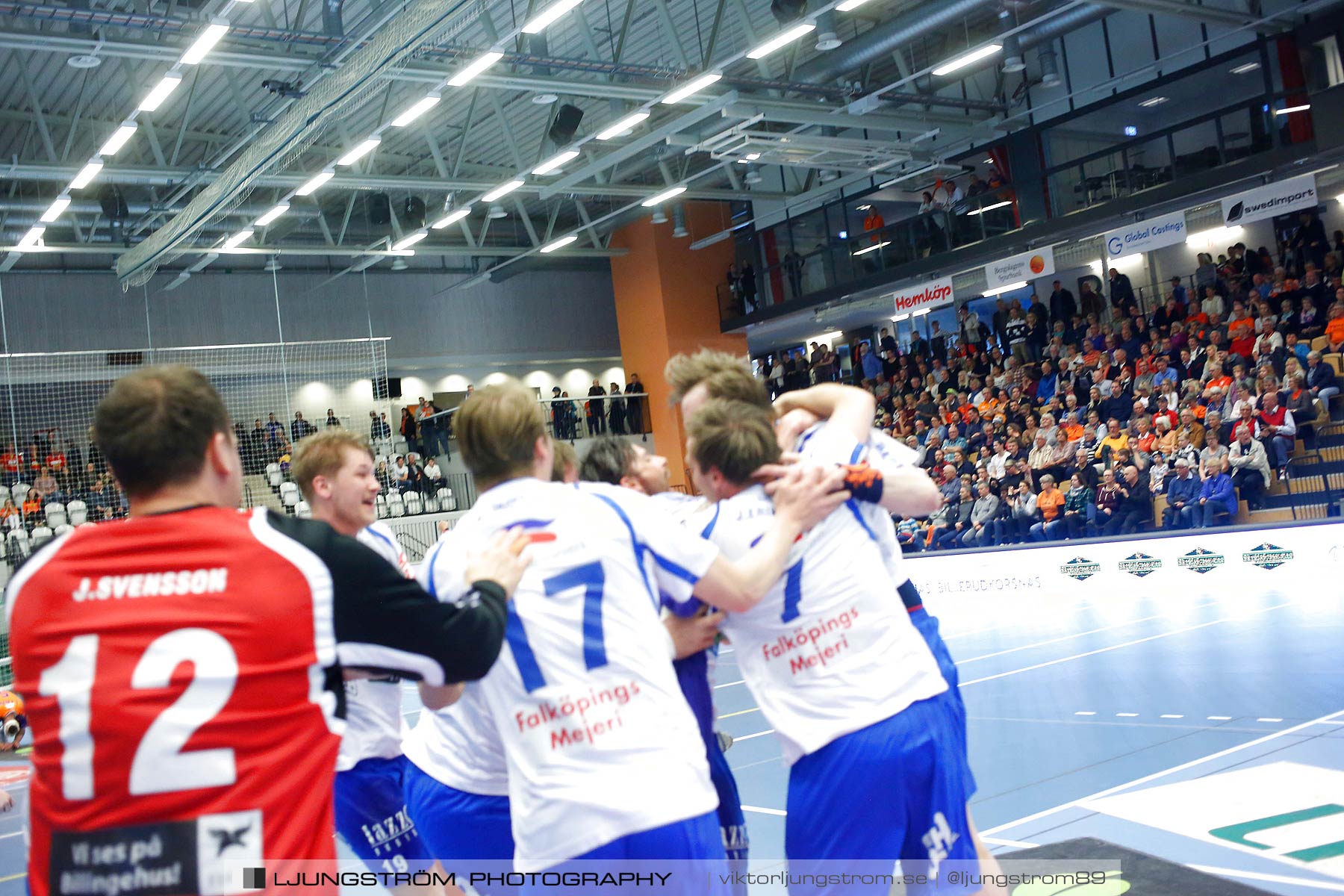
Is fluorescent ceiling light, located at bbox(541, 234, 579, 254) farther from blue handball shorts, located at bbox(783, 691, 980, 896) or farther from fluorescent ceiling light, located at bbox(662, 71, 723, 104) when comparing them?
blue handball shorts, located at bbox(783, 691, 980, 896)

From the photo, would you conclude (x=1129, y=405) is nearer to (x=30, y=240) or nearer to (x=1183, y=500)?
(x=1183, y=500)

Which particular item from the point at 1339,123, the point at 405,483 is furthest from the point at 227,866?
the point at 405,483

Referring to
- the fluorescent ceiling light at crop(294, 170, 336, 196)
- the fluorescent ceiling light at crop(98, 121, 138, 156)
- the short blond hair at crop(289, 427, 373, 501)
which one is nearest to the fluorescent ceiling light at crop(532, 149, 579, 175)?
the fluorescent ceiling light at crop(294, 170, 336, 196)

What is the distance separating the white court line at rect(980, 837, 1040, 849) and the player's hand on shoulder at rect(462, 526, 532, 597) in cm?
328

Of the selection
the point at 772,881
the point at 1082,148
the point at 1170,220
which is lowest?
the point at 772,881

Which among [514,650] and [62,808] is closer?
[62,808]

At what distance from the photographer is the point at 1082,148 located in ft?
68.9

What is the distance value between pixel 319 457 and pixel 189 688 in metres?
2.48

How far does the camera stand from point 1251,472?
1458cm

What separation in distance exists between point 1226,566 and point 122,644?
13435 mm

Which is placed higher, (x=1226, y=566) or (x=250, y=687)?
(x=250, y=687)

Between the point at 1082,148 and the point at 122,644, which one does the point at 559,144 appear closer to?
the point at 1082,148

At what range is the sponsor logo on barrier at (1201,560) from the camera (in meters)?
13.1

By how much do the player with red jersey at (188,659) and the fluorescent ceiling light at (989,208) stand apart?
20991 mm
